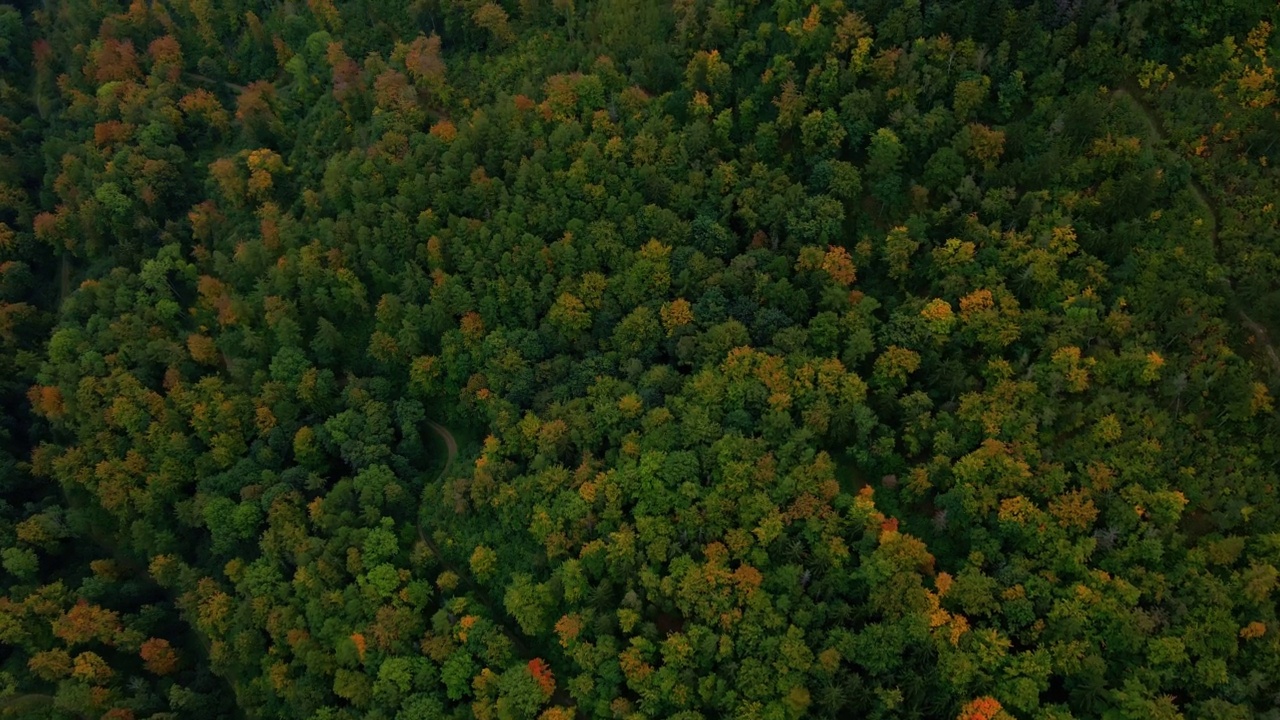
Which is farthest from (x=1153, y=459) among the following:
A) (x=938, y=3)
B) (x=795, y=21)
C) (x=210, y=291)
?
(x=210, y=291)

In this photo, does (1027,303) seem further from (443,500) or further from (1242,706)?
(443,500)

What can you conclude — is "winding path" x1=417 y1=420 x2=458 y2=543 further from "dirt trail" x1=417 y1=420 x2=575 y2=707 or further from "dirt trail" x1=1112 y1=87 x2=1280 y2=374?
"dirt trail" x1=1112 y1=87 x2=1280 y2=374

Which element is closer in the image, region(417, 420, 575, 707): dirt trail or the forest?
the forest

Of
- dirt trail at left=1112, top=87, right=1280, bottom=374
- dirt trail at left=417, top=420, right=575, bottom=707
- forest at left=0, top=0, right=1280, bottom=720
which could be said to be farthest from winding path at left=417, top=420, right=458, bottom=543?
dirt trail at left=1112, top=87, right=1280, bottom=374

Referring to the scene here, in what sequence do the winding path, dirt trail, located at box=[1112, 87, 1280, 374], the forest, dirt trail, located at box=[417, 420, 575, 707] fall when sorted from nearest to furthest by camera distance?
the forest → dirt trail, located at box=[1112, 87, 1280, 374] → dirt trail, located at box=[417, 420, 575, 707] → the winding path

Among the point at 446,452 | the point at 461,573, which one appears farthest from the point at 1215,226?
the point at 446,452

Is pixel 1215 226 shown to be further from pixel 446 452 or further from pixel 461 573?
pixel 446 452

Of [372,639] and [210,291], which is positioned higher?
[210,291]
